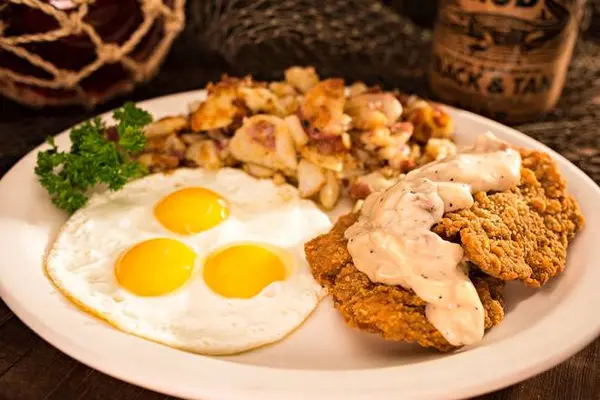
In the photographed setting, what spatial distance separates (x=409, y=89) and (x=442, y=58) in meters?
0.28

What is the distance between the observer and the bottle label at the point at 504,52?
105 inches

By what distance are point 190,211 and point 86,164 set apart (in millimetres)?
369

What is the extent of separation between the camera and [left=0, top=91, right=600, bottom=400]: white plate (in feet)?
4.59

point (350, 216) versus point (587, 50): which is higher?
point (350, 216)

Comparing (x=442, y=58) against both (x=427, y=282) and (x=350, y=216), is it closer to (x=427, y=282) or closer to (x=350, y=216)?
(x=350, y=216)

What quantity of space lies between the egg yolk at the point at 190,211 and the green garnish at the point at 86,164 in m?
0.18

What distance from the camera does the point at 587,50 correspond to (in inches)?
144

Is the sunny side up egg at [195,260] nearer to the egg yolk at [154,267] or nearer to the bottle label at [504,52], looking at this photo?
the egg yolk at [154,267]

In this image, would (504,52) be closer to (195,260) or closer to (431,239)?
(431,239)

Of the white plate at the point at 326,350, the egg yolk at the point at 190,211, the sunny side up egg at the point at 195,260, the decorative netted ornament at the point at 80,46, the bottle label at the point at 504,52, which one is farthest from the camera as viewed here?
the bottle label at the point at 504,52

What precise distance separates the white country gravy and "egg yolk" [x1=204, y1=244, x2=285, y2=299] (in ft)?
0.74

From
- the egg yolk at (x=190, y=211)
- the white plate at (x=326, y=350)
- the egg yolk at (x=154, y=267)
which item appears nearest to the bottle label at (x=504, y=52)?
the white plate at (x=326, y=350)

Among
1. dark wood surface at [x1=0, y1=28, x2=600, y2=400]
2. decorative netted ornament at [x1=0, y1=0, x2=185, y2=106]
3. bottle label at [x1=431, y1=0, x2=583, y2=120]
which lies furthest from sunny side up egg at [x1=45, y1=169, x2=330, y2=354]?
bottle label at [x1=431, y1=0, x2=583, y2=120]

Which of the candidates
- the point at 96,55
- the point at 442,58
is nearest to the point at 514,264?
the point at 442,58
